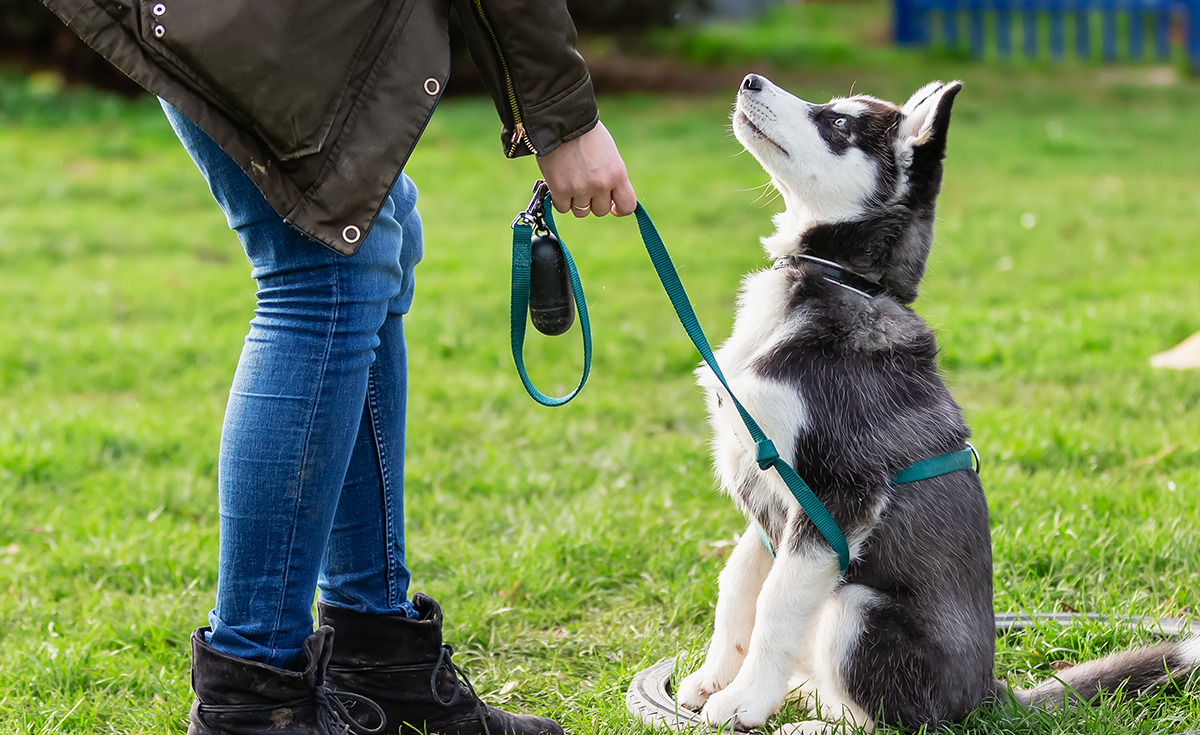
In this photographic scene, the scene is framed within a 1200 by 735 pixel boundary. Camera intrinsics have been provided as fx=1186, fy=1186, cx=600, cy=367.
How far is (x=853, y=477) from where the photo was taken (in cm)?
247

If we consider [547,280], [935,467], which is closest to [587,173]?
[547,280]

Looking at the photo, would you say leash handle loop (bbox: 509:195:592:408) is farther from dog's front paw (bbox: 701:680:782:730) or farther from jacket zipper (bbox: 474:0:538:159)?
dog's front paw (bbox: 701:680:782:730)

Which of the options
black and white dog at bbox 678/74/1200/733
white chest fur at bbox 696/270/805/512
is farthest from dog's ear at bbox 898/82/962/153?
white chest fur at bbox 696/270/805/512

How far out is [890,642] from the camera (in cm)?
243

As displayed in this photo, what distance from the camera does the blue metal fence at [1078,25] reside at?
16.9 meters

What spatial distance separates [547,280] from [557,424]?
8.33 feet

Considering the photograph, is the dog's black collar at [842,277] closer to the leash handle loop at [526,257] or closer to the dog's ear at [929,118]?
the dog's ear at [929,118]

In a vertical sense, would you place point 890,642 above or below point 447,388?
above

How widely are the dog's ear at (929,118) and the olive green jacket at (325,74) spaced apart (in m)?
0.96

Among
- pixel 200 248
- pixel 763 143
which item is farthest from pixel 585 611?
pixel 200 248

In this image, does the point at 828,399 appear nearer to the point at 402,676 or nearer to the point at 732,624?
the point at 732,624

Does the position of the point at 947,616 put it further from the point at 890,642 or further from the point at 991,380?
the point at 991,380

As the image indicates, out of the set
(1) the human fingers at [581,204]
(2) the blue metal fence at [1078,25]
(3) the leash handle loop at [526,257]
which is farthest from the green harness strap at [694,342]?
(2) the blue metal fence at [1078,25]

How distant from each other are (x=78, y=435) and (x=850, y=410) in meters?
3.32
